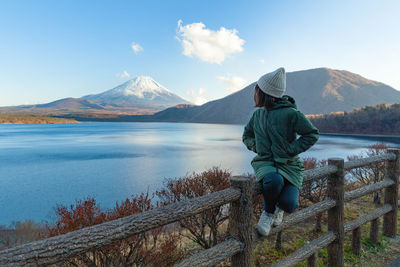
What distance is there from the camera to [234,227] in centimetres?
209

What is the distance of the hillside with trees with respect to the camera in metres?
56.2

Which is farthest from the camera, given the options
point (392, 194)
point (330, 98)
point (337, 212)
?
point (330, 98)

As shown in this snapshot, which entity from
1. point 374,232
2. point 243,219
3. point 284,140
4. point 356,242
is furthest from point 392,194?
point 243,219

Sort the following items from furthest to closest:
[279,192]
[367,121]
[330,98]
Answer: [330,98]
[367,121]
[279,192]

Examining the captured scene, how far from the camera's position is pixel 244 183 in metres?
2.01

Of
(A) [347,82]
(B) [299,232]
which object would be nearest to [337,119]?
(B) [299,232]

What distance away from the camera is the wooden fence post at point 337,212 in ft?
10.2

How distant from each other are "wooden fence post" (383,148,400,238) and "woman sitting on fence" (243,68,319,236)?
319 centimetres

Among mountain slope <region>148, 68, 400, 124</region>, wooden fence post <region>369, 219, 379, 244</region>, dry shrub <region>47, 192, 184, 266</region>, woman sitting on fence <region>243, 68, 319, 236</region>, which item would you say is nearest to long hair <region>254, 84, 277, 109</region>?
woman sitting on fence <region>243, 68, 319, 236</region>

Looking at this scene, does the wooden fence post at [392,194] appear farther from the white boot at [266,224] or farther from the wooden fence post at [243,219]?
the wooden fence post at [243,219]

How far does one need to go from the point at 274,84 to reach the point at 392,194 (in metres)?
3.89

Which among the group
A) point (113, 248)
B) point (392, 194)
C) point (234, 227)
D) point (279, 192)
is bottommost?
point (113, 248)

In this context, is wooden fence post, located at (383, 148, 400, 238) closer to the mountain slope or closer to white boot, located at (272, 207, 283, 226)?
white boot, located at (272, 207, 283, 226)

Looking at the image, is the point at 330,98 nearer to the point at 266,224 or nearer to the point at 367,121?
the point at 367,121
